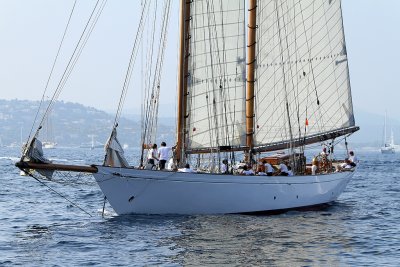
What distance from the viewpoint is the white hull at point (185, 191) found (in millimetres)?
36188

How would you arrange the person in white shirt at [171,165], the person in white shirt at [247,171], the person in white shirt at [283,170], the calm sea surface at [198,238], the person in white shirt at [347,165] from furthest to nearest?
the person in white shirt at [347,165] < the person in white shirt at [283,170] < the person in white shirt at [247,171] < the person in white shirt at [171,165] < the calm sea surface at [198,238]

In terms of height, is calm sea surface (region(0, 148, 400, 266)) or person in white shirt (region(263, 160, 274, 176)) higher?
person in white shirt (region(263, 160, 274, 176))

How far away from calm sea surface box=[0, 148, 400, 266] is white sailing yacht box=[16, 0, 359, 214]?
42.3 inches

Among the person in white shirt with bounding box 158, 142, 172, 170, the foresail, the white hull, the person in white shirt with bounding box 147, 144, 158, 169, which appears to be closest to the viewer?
the white hull

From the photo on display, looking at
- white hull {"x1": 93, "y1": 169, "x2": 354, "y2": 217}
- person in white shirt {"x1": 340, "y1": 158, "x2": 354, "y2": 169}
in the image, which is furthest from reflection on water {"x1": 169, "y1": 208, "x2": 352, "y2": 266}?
person in white shirt {"x1": 340, "y1": 158, "x2": 354, "y2": 169}

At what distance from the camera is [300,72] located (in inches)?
1871

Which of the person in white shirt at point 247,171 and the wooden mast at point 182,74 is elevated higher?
the wooden mast at point 182,74

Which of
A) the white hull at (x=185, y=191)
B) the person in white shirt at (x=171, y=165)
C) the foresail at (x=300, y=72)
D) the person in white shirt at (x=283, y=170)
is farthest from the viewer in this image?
the foresail at (x=300, y=72)

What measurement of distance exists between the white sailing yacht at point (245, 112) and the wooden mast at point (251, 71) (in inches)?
2.0

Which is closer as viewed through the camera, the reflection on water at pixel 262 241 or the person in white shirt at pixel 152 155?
the reflection on water at pixel 262 241

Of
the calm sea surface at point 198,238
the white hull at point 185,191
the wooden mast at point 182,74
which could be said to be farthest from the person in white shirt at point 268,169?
the wooden mast at point 182,74

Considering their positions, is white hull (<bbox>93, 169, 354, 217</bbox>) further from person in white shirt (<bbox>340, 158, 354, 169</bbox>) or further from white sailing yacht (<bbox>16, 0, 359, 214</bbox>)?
person in white shirt (<bbox>340, 158, 354, 169</bbox>)

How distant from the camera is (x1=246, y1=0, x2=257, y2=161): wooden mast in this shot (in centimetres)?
4456

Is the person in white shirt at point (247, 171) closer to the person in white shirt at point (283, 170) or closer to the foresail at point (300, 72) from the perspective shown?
the person in white shirt at point (283, 170)
